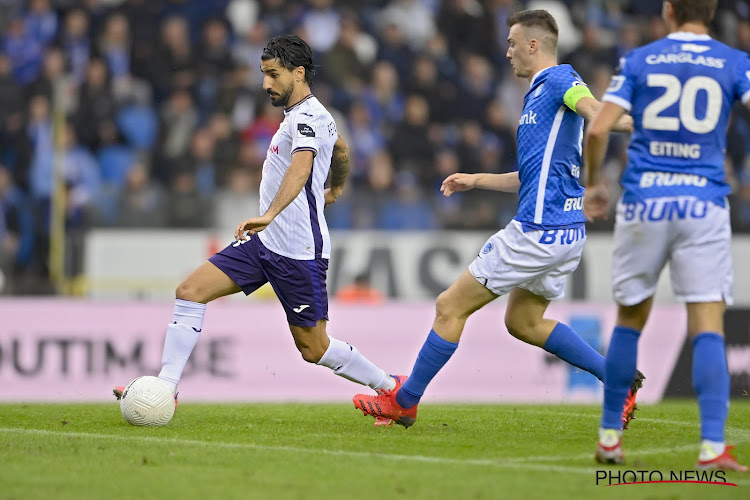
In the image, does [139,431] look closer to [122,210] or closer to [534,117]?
[534,117]

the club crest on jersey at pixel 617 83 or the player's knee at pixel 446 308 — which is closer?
the club crest on jersey at pixel 617 83

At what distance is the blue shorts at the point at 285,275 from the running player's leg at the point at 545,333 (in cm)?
120

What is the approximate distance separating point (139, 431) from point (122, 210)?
6281 mm

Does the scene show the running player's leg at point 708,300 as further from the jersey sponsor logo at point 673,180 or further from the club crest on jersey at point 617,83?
the club crest on jersey at point 617,83

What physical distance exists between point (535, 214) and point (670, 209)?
1.38 meters

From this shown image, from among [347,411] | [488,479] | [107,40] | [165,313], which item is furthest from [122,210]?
[488,479]

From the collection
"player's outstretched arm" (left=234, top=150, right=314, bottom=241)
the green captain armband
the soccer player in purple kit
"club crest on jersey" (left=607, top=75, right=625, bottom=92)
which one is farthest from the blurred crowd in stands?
"club crest on jersey" (left=607, top=75, right=625, bottom=92)

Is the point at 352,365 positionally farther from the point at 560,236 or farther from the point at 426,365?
the point at 560,236

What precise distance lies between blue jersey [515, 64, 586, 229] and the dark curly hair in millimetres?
1502

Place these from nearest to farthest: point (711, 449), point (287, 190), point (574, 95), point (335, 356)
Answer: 1. point (711, 449)
2. point (574, 95)
3. point (287, 190)
4. point (335, 356)

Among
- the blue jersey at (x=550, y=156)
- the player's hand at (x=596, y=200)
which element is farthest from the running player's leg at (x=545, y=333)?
the player's hand at (x=596, y=200)

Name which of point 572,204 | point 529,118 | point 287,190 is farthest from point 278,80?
point 572,204

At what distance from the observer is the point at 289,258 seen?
7.01 m

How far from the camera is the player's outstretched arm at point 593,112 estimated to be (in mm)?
5719
